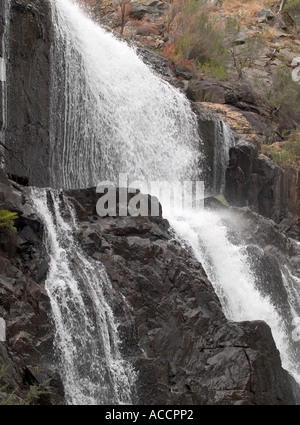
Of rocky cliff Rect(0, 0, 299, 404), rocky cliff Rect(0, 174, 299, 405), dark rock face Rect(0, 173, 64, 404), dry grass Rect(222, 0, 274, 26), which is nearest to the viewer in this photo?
dark rock face Rect(0, 173, 64, 404)

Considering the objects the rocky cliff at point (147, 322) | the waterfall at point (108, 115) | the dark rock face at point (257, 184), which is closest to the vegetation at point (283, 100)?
the dark rock face at point (257, 184)

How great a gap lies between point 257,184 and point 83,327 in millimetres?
12931

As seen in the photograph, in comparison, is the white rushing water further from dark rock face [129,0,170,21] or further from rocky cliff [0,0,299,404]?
dark rock face [129,0,170,21]

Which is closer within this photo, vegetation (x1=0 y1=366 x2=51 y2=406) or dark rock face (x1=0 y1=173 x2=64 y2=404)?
vegetation (x1=0 y1=366 x2=51 y2=406)

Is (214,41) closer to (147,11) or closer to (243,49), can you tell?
(243,49)

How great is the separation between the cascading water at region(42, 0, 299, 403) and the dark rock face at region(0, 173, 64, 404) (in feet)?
1.04

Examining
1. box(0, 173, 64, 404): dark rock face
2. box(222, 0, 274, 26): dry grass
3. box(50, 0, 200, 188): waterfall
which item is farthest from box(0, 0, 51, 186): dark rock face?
box(222, 0, 274, 26): dry grass

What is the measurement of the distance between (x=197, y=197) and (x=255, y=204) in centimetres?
278

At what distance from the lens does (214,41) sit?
Answer: 1170 inches

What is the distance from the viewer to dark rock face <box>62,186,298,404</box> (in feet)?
35.7

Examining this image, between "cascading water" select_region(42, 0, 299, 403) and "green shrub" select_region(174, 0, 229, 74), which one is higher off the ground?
"green shrub" select_region(174, 0, 229, 74)

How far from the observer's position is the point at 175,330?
11.7 m

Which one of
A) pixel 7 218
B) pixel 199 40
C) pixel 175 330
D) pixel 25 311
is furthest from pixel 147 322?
pixel 199 40

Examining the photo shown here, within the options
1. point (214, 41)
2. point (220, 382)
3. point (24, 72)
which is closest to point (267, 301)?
point (220, 382)
